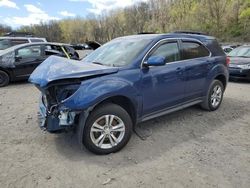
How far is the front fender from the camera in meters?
3.50

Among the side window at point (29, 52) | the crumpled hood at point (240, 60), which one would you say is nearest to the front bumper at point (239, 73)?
the crumpled hood at point (240, 60)

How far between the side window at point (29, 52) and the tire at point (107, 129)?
6745 millimetres

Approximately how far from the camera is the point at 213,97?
5895mm

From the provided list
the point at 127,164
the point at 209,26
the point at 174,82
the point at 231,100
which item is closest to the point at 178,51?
the point at 174,82

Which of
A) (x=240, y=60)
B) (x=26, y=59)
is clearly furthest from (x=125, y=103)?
(x=240, y=60)

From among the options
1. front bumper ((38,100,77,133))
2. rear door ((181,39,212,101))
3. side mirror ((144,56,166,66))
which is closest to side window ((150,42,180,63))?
rear door ((181,39,212,101))

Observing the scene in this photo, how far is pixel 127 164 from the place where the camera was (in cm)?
360

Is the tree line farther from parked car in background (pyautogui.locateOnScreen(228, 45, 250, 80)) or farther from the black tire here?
the black tire

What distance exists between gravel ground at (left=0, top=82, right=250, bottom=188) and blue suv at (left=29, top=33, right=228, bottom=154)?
0.38m

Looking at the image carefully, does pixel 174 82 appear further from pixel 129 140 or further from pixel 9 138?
pixel 9 138

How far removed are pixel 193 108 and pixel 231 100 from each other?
1.53 meters

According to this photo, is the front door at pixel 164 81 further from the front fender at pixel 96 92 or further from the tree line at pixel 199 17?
the tree line at pixel 199 17

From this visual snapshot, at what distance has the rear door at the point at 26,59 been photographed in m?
9.26

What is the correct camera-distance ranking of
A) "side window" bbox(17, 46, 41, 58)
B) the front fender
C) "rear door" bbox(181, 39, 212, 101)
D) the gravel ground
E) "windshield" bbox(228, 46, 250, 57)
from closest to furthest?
1. the gravel ground
2. the front fender
3. "rear door" bbox(181, 39, 212, 101)
4. "side window" bbox(17, 46, 41, 58)
5. "windshield" bbox(228, 46, 250, 57)
